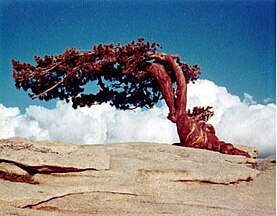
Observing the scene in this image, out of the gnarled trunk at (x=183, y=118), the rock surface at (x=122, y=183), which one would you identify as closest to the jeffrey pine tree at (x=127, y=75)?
the gnarled trunk at (x=183, y=118)

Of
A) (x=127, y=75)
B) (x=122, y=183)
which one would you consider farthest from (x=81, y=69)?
(x=122, y=183)

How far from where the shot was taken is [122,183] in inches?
341

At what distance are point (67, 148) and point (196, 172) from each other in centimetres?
275

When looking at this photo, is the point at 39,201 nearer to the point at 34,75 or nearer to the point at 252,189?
the point at 252,189

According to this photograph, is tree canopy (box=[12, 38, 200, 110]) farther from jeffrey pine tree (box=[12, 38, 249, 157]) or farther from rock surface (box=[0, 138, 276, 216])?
rock surface (box=[0, 138, 276, 216])

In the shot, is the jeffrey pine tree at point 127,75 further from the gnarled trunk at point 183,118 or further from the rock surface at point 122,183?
the rock surface at point 122,183

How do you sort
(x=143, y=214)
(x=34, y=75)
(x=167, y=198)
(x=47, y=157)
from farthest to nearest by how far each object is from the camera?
(x=34, y=75) → (x=47, y=157) → (x=167, y=198) → (x=143, y=214)

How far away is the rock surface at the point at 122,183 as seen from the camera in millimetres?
7531

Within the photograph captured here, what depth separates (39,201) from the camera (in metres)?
7.39

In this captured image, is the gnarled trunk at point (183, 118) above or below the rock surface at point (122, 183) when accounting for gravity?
above

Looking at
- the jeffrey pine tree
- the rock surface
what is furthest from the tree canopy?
the rock surface

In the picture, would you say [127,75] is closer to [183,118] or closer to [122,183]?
[183,118]

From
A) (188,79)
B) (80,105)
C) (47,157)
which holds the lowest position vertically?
(47,157)

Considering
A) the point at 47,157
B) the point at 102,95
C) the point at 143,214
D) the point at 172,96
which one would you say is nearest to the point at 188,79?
the point at 172,96
